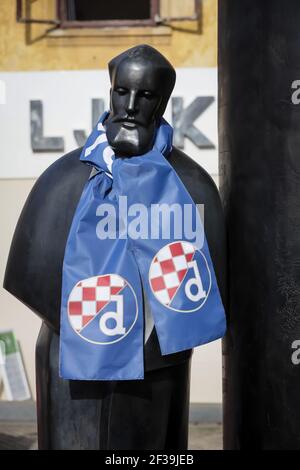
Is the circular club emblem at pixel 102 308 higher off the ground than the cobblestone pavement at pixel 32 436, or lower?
higher

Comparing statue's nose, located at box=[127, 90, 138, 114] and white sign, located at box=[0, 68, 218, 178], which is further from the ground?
white sign, located at box=[0, 68, 218, 178]

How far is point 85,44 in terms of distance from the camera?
5.80 metres

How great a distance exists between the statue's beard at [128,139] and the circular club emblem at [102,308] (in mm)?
376

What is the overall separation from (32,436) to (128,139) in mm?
3924

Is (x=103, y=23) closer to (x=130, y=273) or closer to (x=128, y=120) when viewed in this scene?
(x=128, y=120)

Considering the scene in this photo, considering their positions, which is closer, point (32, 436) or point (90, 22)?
point (32, 436)

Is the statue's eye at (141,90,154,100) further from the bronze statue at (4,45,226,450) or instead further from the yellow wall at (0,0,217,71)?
Answer: the yellow wall at (0,0,217,71)

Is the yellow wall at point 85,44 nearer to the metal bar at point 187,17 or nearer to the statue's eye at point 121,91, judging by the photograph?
the metal bar at point 187,17

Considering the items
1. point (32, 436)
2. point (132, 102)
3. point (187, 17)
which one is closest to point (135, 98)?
point (132, 102)

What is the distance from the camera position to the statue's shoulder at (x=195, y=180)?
2387 mm

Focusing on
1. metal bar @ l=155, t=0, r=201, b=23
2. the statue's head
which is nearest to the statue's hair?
the statue's head

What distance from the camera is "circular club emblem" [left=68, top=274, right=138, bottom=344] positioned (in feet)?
7.23

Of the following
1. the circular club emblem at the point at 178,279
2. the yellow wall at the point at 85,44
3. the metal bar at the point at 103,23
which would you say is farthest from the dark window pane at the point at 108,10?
the circular club emblem at the point at 178,279

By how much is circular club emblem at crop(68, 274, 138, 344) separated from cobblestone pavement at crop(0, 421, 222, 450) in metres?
3.36
